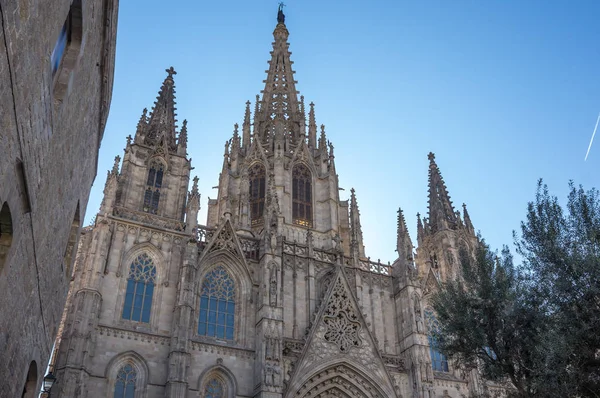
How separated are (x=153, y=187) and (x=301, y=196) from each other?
9.91m

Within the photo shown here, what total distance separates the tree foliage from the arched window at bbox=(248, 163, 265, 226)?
51.6ft

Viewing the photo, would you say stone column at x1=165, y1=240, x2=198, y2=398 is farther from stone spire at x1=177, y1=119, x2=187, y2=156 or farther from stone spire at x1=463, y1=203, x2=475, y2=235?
stone spire at x1=463, y1=203, x2=475, y2=235

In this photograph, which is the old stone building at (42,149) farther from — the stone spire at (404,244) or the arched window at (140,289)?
the stone spire at (404,244)

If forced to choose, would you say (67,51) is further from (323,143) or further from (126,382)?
(323,143)

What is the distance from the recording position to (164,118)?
99.5ft

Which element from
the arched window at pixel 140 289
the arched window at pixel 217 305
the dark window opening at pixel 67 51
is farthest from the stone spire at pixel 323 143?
the dark window opening at pixel 67 51

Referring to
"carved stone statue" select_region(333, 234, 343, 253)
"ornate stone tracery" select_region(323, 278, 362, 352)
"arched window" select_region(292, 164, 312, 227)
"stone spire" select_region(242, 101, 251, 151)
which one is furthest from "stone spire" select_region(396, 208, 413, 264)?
"stone spire" select_region(242, 101, 251, 151)

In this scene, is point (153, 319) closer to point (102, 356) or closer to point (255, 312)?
point (102, 356)

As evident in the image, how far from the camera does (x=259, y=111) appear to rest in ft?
128

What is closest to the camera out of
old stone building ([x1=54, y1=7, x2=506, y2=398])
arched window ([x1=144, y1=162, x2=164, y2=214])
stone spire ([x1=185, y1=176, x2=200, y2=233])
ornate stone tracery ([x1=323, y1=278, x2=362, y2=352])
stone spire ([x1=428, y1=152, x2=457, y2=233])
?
old stone building ([x1=54, y1=7, x2=506, y2=398])

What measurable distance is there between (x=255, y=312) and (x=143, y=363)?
5434 mm

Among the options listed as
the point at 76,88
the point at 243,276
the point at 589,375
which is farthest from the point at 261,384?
the point at 76,88

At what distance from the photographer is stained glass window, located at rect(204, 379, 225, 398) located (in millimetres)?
21375

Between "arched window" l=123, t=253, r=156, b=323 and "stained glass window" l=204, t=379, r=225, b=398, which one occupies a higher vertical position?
"arched window" l=123, t=253, r=156, b=323
